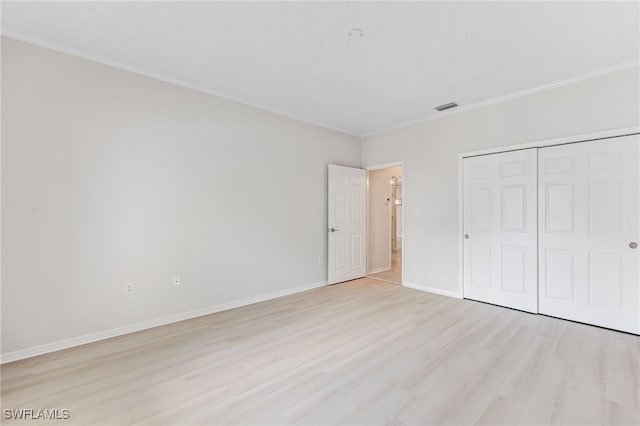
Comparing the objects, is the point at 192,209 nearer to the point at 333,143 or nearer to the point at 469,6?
the point at 333,143

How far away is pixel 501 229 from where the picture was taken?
3.75 m

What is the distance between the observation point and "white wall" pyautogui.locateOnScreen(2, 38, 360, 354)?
246cm

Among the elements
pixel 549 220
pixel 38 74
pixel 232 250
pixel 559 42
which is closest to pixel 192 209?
pixel 232 250

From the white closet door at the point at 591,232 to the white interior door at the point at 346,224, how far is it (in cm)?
274

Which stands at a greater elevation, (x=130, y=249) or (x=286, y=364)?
(x=130, y=249)

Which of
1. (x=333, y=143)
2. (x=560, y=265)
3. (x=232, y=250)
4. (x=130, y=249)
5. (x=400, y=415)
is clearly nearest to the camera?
(x=400, y=415)

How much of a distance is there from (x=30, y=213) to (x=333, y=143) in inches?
158

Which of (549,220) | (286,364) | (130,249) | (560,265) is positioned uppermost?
(549,220)

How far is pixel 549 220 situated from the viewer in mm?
3373

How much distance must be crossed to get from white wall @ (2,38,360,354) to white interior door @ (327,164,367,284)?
944 millimetres

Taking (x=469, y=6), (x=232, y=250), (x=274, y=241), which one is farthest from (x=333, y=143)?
(x=469, y=6)

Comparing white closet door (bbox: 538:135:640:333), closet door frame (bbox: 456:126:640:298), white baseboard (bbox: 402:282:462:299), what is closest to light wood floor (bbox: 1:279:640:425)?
white closet door (bbox: 538:135:640:333)

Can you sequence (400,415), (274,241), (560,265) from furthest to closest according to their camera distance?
(274,241)
(560,265)
(400,415)

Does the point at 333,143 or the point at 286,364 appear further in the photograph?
the point at 333,143
